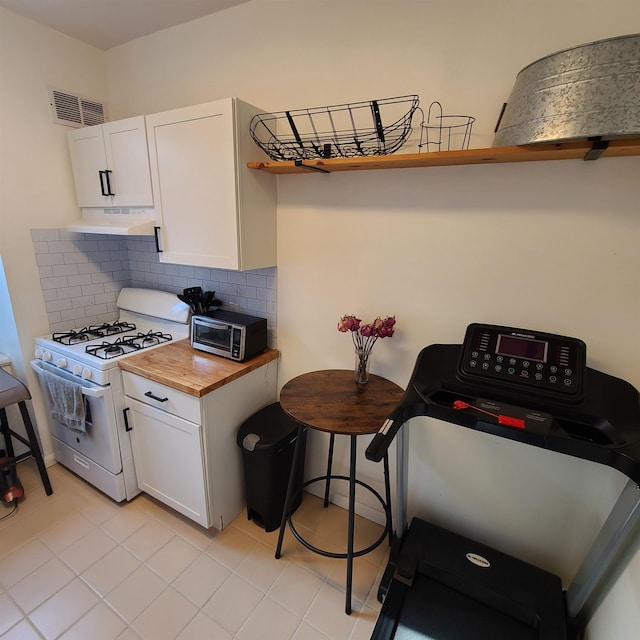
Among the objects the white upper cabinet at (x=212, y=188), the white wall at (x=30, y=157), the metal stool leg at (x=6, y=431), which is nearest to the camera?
the white upper cabinet at (x=212, y=188)

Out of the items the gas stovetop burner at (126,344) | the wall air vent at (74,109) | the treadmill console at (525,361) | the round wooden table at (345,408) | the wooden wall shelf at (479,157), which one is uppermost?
the wall air vent at (74,109)

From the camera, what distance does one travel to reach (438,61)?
4.49 feet

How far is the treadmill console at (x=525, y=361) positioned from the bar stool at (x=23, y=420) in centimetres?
233

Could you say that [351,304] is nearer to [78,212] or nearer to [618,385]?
[618,385]

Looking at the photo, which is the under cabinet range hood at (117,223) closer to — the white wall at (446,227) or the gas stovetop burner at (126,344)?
the white wall at (446,227)

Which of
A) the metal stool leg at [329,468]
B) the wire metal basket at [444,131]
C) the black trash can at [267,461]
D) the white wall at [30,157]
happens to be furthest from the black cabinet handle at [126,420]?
the wire metal basket at [444,131]

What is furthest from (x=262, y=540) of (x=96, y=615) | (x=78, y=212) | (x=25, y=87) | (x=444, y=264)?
(x=25, y=87)

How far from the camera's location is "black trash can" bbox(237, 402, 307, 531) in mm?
1780

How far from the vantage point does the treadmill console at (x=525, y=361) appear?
1.12 m

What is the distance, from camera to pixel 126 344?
2.08 m

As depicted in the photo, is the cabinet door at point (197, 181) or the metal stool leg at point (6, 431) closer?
the cabinet door at point (197, 181)

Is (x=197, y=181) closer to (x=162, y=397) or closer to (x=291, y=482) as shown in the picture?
(x=162, y=397)

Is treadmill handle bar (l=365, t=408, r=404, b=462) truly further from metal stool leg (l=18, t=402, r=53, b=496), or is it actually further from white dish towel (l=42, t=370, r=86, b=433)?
metal stool leg (l=18, t=402, r=53, b=496)

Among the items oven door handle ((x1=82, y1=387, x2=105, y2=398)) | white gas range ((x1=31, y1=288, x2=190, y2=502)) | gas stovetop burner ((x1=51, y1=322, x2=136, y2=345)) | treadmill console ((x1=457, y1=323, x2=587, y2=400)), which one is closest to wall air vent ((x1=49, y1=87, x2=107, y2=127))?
white gas range ((x1=31, y1=288, x2=190, y2=502))
